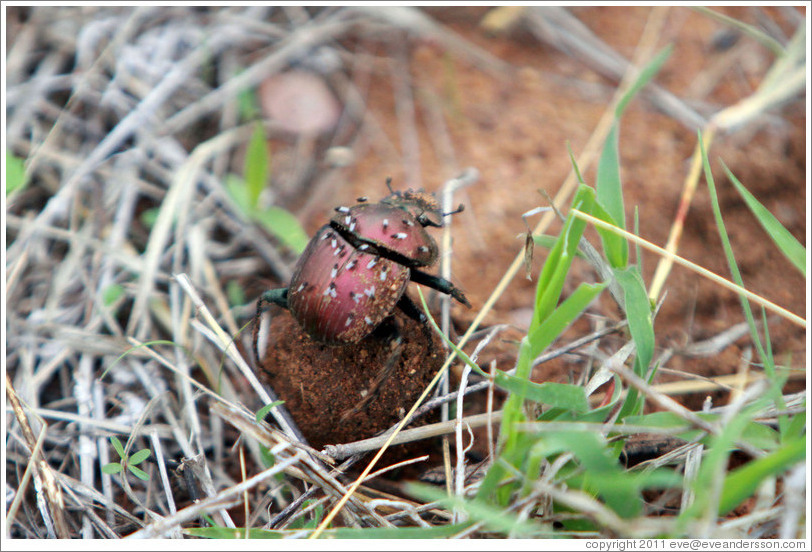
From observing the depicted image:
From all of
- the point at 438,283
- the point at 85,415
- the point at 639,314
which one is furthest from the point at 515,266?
the point at 85,415

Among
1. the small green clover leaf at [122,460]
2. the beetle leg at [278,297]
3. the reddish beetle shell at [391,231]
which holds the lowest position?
the small green clover leaf at [122,460]

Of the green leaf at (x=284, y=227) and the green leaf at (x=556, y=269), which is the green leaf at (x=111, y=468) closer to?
the green leaf at (x=284, y=227)

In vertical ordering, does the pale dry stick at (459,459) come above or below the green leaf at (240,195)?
below

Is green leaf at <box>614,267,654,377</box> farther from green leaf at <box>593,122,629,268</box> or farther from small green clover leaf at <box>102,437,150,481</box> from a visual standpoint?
small green clover leaf at <box>102,437,150,481</box>

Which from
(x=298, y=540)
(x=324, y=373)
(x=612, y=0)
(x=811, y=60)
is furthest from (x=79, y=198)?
(x=811, y=60)

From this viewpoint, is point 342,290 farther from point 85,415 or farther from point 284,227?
point 85,415

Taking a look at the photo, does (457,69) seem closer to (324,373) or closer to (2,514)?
(324,373)

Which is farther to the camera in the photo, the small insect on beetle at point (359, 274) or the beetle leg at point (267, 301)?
the beetle leg at point (267, 301)

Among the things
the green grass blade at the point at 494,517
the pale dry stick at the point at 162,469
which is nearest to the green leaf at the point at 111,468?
the pale dry stick at the point at 162,469
